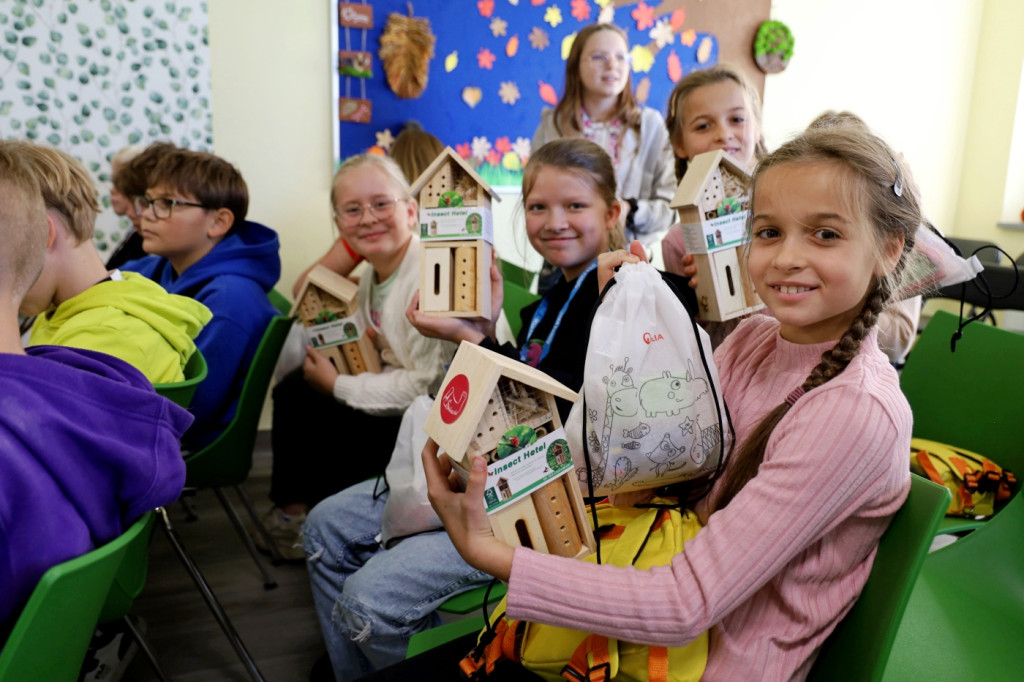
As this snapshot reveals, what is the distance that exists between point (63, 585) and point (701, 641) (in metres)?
0.71

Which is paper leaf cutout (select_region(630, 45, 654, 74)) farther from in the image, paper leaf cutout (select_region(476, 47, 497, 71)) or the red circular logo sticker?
the red circular logo sticker

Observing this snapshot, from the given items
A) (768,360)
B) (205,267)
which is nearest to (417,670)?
(768,360)

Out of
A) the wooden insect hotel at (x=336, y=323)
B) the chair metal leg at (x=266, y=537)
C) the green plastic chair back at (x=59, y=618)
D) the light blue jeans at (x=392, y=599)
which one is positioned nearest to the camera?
the green plastic chair back at (x=59, y=618)

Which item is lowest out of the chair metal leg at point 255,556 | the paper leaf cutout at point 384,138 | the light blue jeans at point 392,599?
the chair metal leg at point 255,556

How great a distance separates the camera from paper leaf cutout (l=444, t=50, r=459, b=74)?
321 cm

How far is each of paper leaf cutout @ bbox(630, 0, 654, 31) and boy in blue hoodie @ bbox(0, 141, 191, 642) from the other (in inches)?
123

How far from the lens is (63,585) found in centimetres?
75

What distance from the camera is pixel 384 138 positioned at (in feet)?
10.3

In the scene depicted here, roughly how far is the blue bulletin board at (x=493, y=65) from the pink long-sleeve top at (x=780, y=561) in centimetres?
265

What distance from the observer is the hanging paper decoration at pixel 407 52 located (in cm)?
305

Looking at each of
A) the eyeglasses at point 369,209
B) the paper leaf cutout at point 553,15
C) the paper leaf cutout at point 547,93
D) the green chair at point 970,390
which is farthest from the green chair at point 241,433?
the paper leaf cutout at point 553,15

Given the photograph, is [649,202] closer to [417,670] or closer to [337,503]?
[337,503]

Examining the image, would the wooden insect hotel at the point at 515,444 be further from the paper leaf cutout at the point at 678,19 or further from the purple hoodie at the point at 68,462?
the paper leaf cutout at the point at 678,19

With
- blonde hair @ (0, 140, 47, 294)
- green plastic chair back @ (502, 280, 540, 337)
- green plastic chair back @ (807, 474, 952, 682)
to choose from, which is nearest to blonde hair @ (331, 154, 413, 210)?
green plastic chair back @ (502, 280, 540, 337)
